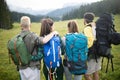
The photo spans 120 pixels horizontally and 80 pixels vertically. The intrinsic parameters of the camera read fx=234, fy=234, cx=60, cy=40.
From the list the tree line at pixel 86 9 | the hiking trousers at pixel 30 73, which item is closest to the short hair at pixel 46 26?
the hiking trousers at pixel 30 73

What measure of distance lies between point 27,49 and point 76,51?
1.28 metres

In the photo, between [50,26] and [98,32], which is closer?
[50,26]

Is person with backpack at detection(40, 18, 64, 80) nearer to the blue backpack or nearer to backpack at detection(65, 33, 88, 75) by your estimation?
the blue backpack

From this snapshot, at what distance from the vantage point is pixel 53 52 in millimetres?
5887

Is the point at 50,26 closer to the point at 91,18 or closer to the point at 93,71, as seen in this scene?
the point at 91,18

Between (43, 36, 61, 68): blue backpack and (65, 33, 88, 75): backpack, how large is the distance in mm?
321

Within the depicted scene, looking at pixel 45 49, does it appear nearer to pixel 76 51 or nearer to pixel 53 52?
pixel 53 52

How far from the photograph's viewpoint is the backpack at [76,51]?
6.09m

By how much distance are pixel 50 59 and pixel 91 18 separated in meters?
1.90

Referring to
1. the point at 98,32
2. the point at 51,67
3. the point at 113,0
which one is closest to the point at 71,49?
the point at 51,67

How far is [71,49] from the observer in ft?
20.0

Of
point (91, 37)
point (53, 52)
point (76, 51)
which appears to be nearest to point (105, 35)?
point (91, 37)

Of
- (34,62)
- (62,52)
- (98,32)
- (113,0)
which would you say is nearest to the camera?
(34,62)

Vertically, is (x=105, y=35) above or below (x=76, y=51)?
above
